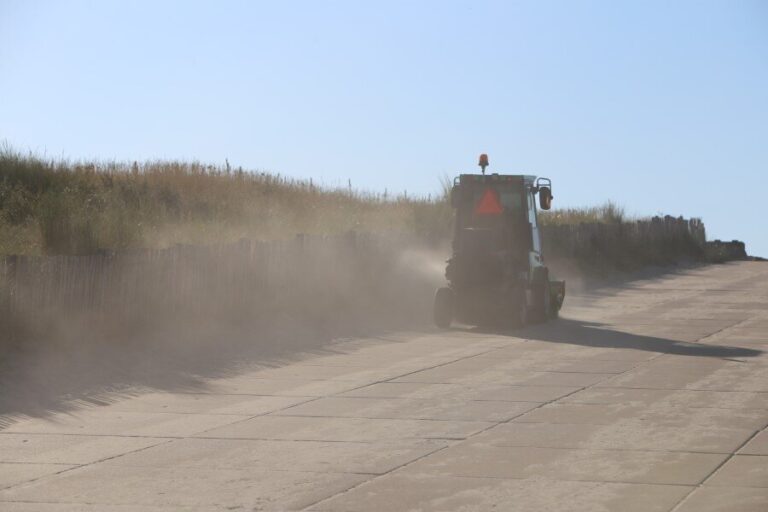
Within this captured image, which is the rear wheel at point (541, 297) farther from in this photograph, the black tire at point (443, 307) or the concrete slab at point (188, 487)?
the concrete slab at point (188, 487)

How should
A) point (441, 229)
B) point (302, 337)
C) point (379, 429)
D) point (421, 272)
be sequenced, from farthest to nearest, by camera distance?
point (441, 229), point (421, 272), point (302, 337), point (379, 429)

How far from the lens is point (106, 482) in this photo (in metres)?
9.46

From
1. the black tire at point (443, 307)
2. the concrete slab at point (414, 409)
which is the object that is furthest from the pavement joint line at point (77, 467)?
the black tire at point (443, 307)

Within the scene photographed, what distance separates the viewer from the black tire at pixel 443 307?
72.7ft

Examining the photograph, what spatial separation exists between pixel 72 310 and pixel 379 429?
20.6 feet

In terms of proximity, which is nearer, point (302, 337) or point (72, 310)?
point (72, 310)

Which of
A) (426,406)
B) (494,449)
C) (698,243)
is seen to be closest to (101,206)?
(426,406)

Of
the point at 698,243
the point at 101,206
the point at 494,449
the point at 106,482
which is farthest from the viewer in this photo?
the point at 698,243

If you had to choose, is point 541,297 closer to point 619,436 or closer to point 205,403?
point 205,403

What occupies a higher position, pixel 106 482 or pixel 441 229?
pixel 441 229

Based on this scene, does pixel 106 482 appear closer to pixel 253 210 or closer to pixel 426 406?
pixel 426 406

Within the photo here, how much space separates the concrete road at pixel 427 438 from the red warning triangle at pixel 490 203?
4.43 m

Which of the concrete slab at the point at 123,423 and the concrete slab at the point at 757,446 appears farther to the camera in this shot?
the concrete slab at the point at 123,423

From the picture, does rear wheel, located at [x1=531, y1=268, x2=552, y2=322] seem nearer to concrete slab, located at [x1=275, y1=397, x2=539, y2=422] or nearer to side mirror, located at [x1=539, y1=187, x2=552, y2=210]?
side mirror, located at [x1=539, y1=187, x2=552, y2=210]
